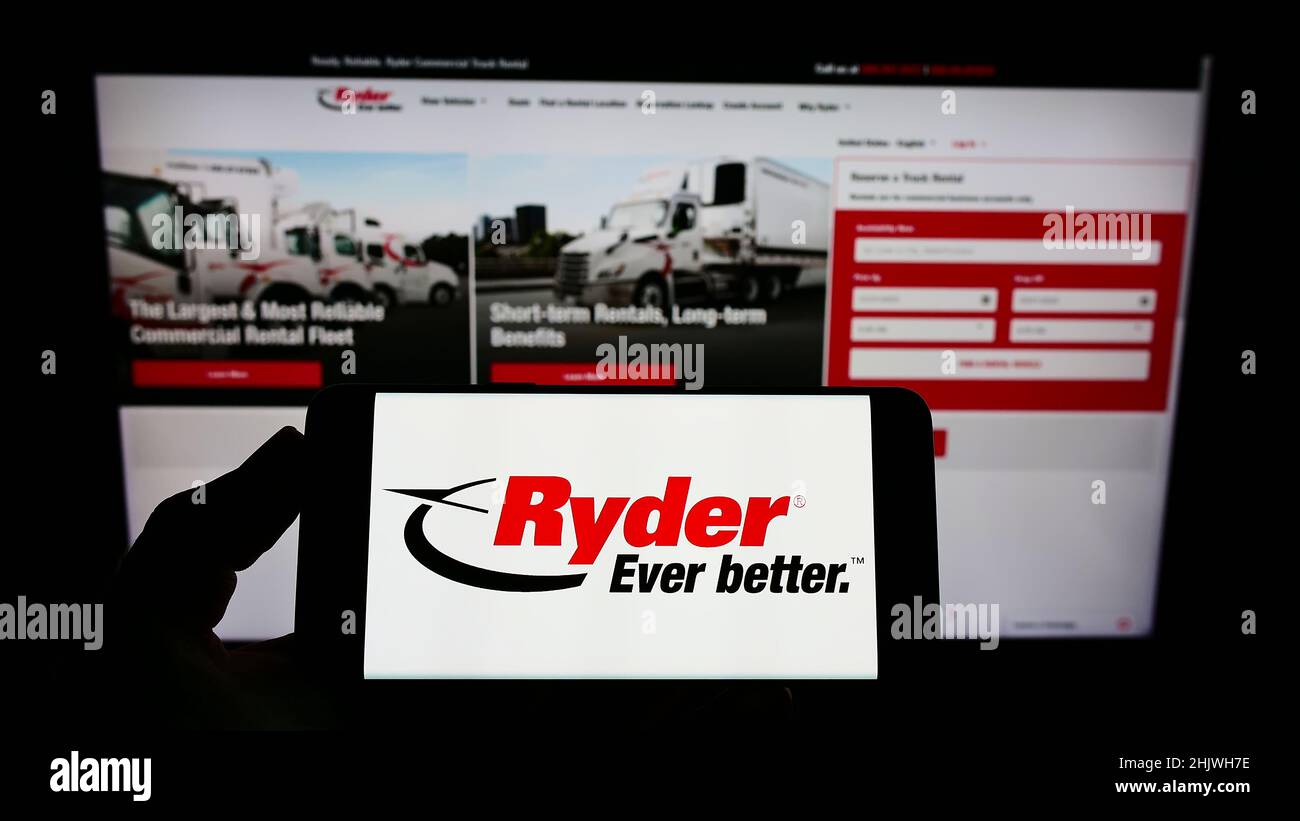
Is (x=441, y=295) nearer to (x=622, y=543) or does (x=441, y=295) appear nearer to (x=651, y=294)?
(x=651, y=294)

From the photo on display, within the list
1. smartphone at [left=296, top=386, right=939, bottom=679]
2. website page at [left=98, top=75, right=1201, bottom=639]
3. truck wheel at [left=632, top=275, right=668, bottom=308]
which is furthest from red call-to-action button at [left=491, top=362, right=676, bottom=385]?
smartphone at [left=296, top=386, right=939, bottom=679]

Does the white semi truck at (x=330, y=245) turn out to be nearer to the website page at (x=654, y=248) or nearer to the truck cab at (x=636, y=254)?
the website page at (x=654, y=248)

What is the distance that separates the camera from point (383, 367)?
1115 millimetres

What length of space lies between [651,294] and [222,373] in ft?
2.33

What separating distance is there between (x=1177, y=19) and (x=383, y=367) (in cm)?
135

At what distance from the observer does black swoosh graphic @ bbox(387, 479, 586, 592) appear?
0.54 metres

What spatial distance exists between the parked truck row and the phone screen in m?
0.60

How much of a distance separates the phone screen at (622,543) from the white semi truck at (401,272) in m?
0.58

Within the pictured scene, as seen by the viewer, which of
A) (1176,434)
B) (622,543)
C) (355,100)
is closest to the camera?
(622,543)

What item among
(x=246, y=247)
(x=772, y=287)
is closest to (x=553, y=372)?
(x=772, y=287)

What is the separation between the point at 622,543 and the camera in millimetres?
558

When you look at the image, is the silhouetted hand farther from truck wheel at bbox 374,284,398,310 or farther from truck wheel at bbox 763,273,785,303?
truck wheel at bbox 763,273,785,303

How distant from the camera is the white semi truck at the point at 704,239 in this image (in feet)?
3.59
